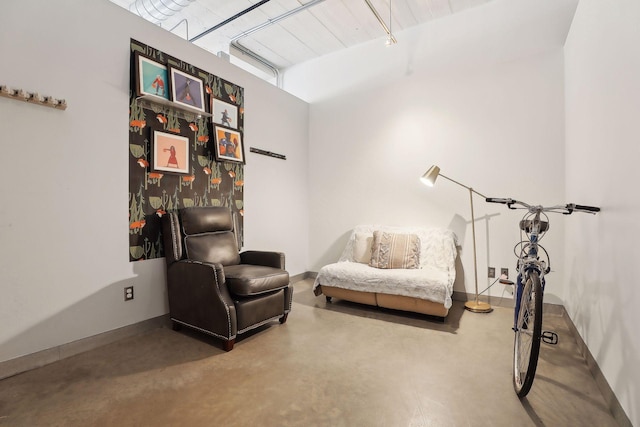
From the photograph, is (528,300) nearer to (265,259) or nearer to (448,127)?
(265,259)

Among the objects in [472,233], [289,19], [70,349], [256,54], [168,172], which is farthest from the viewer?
[256,54]

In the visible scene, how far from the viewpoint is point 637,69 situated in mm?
1433

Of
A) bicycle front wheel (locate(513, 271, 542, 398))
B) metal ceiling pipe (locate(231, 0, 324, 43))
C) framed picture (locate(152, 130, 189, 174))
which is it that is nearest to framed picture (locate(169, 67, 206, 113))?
framed picture (locate(152, 130, 189, 174))

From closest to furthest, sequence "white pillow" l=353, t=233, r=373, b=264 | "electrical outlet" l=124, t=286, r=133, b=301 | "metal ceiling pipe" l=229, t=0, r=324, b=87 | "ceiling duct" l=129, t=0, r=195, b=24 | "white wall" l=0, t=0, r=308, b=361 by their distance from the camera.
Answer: "white wall" l=0, t=0, r=308, b=361, "electrical outlet" l=124, t=286, r=133, b=301, "ceiling duct" l=129, t=0, r=195, b=24, "metal ceiling pipe" l=229, t=0, r=324, b=87, "white pillow" l=353, t=233, r=373, b=264

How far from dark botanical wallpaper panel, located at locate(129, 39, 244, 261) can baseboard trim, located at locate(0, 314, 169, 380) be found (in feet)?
1.83

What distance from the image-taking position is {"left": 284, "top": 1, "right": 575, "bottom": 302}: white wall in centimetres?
326

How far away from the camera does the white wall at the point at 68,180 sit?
78.4 inches

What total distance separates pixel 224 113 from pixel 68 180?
160 cm

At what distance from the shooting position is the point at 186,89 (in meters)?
2.95

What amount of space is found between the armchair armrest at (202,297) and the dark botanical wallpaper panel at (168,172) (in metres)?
0.38

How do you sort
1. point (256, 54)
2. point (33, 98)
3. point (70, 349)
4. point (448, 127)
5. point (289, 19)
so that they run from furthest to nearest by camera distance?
point (256, 54), point (289, 19), point (448, 127), point (70, 349), point (33, 98)

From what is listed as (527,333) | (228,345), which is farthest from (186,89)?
(527,333)

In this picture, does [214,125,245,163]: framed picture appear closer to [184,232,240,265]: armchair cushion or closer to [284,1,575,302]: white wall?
[184,232,240,265]: armchair cushion

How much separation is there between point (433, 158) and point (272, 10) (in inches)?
Result: 98.0
